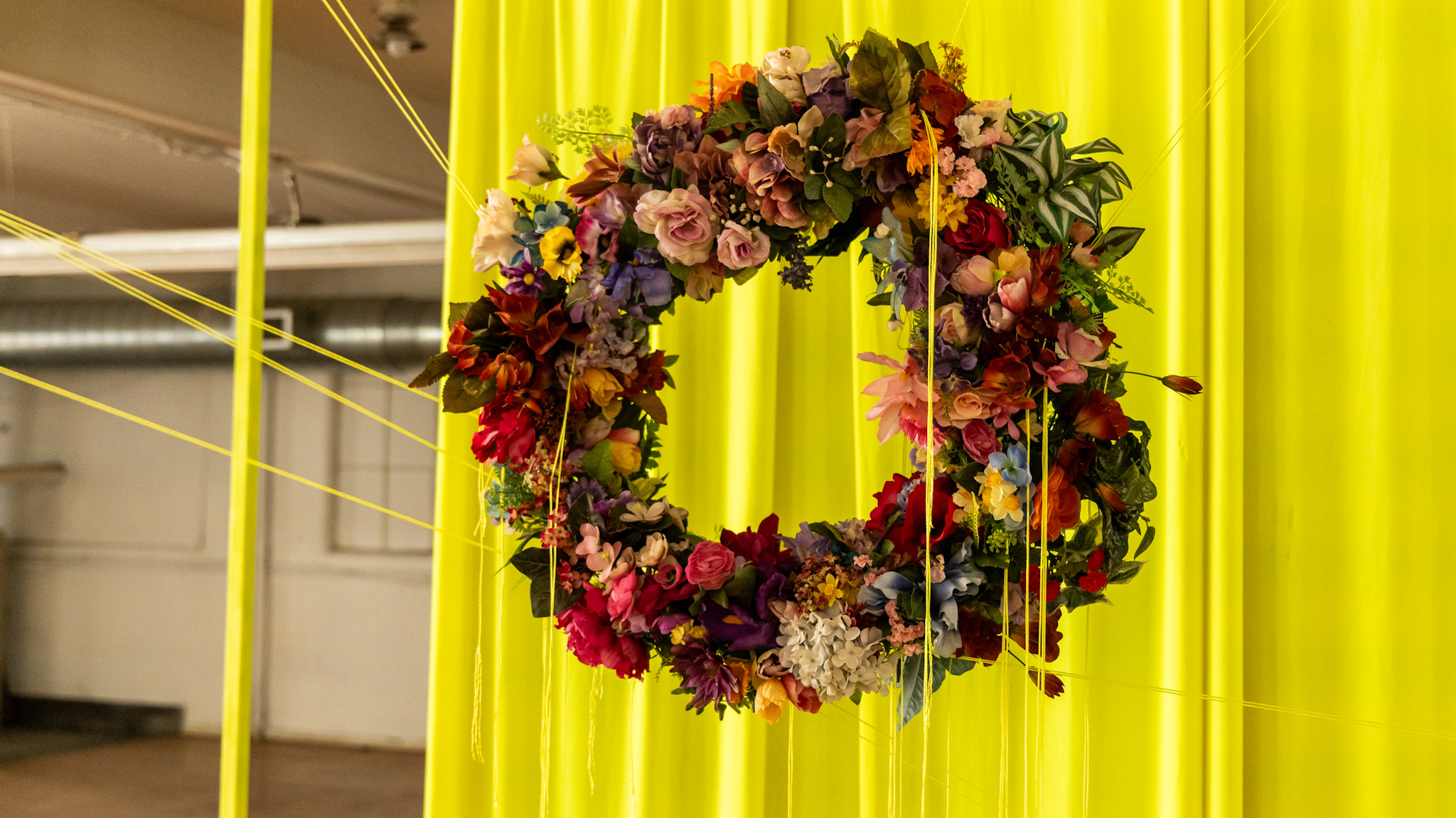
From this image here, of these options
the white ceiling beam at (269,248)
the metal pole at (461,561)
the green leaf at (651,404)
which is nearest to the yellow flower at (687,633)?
the green leaf at (651,404)

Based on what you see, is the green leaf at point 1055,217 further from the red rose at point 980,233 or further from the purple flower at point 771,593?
the purple flower at point 771,593

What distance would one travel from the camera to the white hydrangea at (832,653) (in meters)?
1.01

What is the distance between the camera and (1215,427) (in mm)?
1293

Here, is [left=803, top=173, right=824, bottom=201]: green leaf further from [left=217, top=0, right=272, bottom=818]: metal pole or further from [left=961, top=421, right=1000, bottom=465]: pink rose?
[left=217, top=0, right=272, bottom=818]: metal pole

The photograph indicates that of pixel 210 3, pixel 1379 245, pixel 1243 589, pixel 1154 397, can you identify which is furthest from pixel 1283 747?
pixel 210 3

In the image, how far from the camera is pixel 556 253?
43.3 inches

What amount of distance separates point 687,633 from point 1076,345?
51 cm

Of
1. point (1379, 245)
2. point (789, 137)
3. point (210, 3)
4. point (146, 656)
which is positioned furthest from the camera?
point (146, 656)

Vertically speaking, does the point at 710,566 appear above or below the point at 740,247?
below

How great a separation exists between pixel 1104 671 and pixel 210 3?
2.07m

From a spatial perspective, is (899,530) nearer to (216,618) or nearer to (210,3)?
(210,3)

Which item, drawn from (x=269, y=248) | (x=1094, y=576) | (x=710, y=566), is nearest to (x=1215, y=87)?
(x=1094, y=576)

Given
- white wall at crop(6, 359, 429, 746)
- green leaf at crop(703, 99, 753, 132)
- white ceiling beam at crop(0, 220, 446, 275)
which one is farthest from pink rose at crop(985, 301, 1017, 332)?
white wall at crop(6, 359, 429, 746)

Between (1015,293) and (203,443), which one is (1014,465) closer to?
(1015,293)
